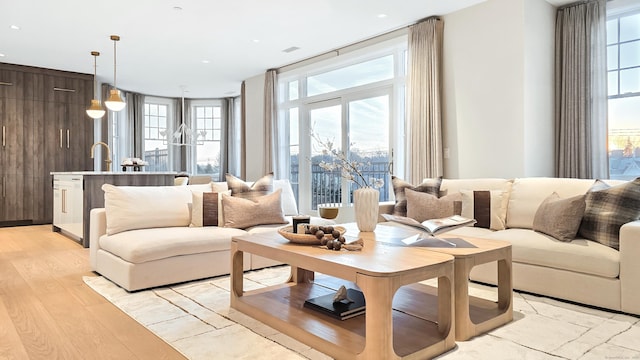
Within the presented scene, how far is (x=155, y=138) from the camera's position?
32.4ft

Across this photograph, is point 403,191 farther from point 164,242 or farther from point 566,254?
point 164,242

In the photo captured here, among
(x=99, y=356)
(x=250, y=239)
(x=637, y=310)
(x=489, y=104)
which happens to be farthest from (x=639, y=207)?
(x=99, y=356)

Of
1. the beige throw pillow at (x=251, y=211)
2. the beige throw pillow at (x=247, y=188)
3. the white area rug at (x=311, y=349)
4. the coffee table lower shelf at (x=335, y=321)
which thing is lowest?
the white area rug at (x=311, y=349)

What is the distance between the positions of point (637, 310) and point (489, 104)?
2.64m

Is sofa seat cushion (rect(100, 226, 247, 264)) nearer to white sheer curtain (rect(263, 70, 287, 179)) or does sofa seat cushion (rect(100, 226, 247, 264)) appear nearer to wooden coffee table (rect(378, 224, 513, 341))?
wooden coffee table (rect(378, 224, 513, 341))

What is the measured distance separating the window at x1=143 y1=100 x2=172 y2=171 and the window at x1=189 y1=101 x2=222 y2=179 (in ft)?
2.00

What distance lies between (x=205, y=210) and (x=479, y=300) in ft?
7.61

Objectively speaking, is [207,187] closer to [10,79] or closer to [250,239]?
[250,239]

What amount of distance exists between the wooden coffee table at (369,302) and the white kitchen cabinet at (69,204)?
3.55 metres

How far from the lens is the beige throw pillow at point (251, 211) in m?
3.82

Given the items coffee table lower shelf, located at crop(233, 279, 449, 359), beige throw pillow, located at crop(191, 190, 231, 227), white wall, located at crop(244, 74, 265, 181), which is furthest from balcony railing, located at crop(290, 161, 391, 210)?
coffee table lower shelf, located at crop(233, 279, 449, 359)

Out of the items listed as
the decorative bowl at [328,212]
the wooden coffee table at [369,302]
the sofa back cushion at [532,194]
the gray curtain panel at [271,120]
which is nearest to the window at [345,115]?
the gray curtain panel at [271,120]

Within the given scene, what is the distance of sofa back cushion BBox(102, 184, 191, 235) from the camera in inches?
140

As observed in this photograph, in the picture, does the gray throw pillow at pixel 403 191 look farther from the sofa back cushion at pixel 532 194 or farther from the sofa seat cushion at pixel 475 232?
the sofa back cushion at pixel 532 194
